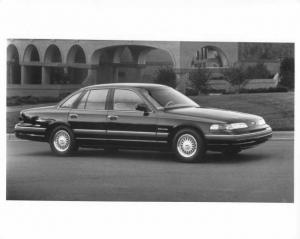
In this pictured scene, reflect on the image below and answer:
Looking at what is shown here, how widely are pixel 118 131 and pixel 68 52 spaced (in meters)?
1.64

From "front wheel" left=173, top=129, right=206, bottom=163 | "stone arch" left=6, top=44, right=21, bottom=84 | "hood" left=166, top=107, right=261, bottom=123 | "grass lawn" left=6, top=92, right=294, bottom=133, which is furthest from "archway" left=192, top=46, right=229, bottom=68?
"stone arch" left=6, top=44, right=21, bottom=84

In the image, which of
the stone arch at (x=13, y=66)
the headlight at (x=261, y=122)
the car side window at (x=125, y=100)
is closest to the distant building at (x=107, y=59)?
the stone arch at (x=13, y=66)

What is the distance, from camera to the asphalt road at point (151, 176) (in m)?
13.6

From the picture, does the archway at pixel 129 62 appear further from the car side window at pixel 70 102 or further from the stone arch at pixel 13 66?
the stone arch at pixel 13 66

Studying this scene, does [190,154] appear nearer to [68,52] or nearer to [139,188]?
[139,188]

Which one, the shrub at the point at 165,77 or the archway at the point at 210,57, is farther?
the shrub at the point at 165,77

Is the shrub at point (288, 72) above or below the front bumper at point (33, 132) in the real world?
above

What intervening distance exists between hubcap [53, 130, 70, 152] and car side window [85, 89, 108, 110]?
65 centimetres

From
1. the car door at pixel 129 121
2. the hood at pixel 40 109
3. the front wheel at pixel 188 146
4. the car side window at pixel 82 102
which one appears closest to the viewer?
the front wheel at pixel 188 146

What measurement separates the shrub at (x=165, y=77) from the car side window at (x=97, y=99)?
954 mm
